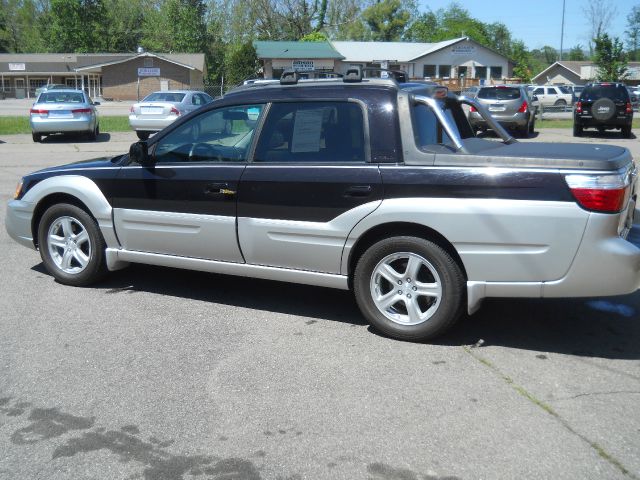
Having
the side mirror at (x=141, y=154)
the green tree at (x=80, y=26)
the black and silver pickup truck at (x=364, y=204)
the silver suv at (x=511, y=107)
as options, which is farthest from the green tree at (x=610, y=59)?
the green tree at (x=80, y=26)

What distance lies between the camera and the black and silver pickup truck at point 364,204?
4.41m

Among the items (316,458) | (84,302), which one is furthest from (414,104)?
(84,302)

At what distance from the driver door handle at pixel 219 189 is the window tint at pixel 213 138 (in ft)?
0.78

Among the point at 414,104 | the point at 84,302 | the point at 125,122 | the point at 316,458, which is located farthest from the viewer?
the point at 125,122

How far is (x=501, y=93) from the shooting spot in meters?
23.7

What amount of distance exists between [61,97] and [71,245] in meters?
17.2

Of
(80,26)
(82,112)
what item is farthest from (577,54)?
(82,112)

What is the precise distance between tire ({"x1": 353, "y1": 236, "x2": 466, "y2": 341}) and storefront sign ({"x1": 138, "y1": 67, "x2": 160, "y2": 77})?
2549 inches

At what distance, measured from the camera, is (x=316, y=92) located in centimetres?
529

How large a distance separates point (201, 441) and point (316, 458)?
619 mm

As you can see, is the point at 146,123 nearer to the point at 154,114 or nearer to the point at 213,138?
the point at 154,114

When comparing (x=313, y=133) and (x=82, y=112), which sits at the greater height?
(x=82, y=112)

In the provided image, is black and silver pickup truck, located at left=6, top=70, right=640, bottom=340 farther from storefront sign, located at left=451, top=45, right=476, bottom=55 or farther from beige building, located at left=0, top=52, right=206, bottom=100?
storefront sign, located at left=451, top=45, right=476, bottom=55

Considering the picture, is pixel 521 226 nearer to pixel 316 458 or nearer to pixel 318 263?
pixel 318 263
